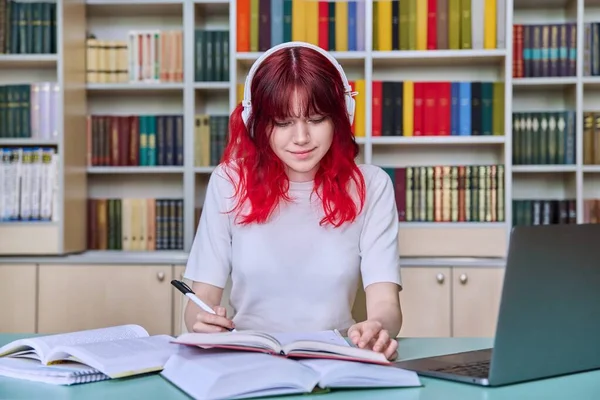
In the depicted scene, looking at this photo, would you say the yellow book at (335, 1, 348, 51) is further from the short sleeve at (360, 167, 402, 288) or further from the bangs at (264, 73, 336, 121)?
the bangs at (264, 73, 336, 121)

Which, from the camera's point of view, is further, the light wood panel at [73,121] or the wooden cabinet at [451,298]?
the light wood panel at [73,121]

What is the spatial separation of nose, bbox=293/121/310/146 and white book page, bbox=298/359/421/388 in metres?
0.64

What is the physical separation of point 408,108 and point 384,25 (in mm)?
356

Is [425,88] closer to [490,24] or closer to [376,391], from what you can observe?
[490,24]

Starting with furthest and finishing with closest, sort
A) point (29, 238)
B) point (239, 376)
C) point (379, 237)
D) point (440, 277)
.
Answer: point (29, 238), point (440, 277), point (379, 237), point (239, 376)

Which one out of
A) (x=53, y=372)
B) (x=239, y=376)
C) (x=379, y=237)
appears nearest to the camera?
(x=239, y=376)

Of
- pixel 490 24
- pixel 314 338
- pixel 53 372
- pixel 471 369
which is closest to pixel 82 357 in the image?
pixel 53 372

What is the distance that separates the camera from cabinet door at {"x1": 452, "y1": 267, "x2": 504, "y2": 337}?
304 cm

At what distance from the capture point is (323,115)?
173 centimetres

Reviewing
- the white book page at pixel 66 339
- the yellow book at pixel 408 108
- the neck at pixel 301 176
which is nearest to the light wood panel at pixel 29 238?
the yellow book at pixel 408 108

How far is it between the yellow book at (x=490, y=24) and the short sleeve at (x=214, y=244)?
5.60ft

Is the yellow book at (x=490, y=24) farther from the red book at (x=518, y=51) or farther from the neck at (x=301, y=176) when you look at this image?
the neck at (x=301, y=176)

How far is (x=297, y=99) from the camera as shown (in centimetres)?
171

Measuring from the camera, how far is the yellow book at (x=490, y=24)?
3186mm
